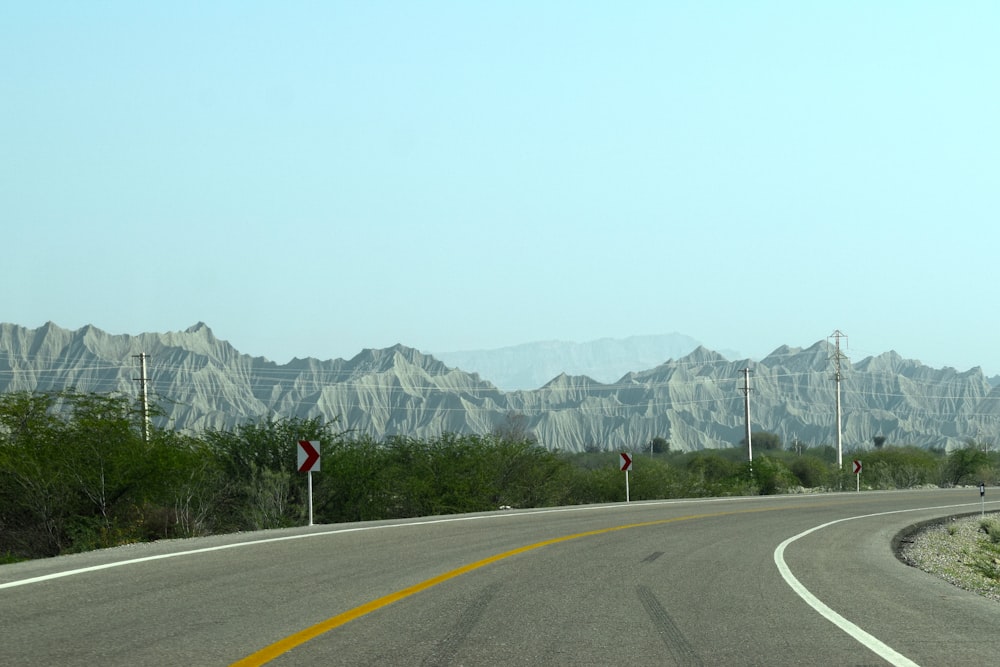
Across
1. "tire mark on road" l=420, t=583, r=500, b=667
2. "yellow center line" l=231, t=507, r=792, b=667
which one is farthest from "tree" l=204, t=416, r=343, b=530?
"tire mark on road" l=420, t=583, r=500, b=667

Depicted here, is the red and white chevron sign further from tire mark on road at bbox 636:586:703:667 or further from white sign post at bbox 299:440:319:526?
tire mark on road at bbox 636:586:703:667

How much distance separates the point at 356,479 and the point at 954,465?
48.7 m

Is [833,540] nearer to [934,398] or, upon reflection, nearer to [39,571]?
[39,571]

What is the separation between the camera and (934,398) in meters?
190

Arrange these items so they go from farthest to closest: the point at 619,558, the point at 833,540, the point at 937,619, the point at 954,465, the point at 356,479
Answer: the point at 954,465 < the point at 356,479 < the point at 833,540 < the point at 619,558 < the point at 937,619

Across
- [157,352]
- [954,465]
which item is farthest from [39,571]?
[157,352]

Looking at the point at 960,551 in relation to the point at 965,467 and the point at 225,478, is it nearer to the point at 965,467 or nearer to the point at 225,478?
the point at 225,478

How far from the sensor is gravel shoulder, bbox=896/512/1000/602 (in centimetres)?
1566

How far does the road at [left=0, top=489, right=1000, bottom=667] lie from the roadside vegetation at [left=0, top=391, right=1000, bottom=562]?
6.30 metres

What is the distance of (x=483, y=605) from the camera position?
10.8m

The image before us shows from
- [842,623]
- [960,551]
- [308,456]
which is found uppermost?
[308,456]

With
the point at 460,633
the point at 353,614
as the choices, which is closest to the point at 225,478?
the point at 353,614

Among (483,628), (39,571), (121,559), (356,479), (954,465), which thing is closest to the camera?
(483,628)

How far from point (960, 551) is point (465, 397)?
146 m
